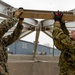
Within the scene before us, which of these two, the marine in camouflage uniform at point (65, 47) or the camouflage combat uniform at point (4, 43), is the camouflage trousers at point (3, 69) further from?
the marine in camouflage uniform at point (65, 47)

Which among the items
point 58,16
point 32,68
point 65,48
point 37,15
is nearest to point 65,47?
point 65,48

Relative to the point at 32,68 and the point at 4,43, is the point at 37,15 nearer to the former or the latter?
the point at 4,43

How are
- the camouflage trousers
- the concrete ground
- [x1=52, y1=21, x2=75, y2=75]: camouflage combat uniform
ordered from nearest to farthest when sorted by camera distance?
[x1=52, y1=21, x2=75, y2=75]: camouflage combat uniform → the camouflage trousers → the concrete ground

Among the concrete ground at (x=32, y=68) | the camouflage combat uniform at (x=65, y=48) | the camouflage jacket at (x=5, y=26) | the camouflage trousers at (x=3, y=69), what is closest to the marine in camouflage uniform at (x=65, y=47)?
the camouflage combat uniform at (x=65, y=48)

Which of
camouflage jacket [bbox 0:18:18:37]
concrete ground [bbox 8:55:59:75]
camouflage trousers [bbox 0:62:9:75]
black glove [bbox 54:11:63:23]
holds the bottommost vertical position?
concrete ground [bbox 8:55:59:75]

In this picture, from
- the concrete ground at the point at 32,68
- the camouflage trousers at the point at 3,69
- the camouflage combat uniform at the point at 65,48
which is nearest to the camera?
the camouflage combat uniform at the point at 65,48

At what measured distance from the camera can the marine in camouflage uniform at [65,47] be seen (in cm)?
495

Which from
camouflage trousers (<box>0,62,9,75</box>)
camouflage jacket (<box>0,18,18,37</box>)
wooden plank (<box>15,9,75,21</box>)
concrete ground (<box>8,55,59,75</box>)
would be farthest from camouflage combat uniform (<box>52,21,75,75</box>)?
concrete ground (<box>8,55,59,75</box>)

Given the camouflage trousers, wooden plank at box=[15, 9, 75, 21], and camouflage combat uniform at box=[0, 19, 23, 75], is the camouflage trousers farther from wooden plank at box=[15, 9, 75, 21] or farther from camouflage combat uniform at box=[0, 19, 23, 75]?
wooden plank at box=[15, 9, 75, 21]

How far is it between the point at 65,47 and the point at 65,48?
7cm

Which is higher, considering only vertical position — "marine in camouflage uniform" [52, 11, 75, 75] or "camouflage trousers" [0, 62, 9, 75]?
"marine in camouflage uniform" [52, 11, 75, 75]

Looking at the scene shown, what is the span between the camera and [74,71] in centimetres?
528

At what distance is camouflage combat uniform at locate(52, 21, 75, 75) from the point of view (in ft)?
16.2

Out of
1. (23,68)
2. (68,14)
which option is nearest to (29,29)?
(23,68)
